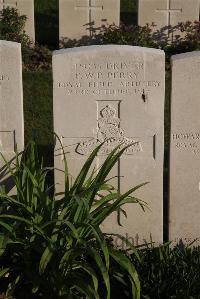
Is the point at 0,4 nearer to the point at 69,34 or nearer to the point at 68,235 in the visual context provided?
the point at 69,34

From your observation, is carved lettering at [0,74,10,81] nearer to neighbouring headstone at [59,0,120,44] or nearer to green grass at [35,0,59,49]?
neighbouring headstone at [59,0,120,44]

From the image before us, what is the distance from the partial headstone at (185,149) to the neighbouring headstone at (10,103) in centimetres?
120

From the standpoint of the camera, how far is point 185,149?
192 inches

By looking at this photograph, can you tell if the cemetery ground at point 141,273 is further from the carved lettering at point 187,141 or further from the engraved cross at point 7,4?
the engraved cross at point 7,4

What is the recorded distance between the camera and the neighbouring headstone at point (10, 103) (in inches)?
191

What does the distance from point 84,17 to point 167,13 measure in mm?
1384

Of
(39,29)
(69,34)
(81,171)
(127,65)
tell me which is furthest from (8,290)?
(39,29)

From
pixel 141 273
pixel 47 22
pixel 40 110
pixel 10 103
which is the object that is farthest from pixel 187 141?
pixel 47 22

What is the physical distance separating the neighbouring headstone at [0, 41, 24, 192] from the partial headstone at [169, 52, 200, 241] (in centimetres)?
120

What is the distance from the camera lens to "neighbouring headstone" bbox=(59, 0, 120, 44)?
1044 centimetres

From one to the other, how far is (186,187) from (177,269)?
0.78 m

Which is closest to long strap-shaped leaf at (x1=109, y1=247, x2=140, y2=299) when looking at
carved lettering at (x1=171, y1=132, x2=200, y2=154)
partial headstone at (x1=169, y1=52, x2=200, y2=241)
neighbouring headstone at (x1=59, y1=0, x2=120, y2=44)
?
partial headstone at (x1=169, y1=52, x2=200, y2=241)

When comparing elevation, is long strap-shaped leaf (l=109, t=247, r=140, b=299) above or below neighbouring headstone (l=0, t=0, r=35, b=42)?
below

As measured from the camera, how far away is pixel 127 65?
4.70 m
